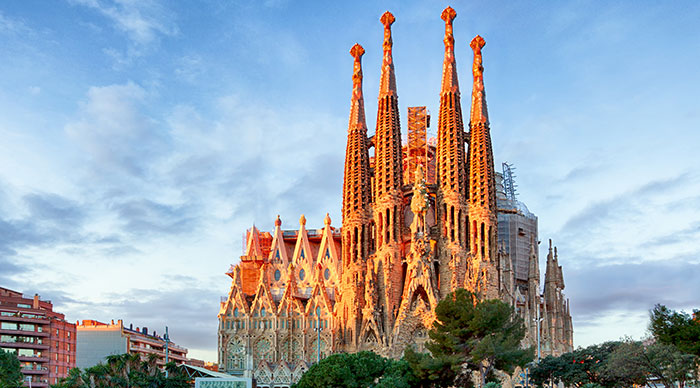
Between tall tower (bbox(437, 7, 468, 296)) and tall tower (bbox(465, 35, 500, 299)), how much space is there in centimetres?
73

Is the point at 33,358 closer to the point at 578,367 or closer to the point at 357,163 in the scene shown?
the point at 357,163

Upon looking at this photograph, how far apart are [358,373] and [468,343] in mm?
6069

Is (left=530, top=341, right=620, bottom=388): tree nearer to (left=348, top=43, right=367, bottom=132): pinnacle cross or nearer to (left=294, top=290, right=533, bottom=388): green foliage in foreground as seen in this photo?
(left=294, top=290, right=533, bottom=388): green foliage in foreground

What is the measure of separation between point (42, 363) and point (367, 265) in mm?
28035

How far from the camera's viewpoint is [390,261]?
198ft

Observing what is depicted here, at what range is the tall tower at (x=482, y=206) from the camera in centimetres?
5991

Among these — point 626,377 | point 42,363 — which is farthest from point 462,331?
point 42,363

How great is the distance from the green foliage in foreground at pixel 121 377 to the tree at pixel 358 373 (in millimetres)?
6195

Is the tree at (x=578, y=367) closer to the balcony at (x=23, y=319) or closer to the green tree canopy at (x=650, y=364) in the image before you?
the green tree canopy at (x=650, y=364)

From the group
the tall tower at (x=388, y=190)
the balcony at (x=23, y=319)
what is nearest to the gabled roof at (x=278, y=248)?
the tall tower at (x=388, y=190)

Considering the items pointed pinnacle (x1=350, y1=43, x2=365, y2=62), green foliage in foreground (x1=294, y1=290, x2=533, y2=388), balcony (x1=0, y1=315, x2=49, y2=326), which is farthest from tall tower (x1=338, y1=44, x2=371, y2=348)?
balcony (x1=0, y1=315, x2=49, y2=326)

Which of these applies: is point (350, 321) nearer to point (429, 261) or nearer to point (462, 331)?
point (429, 261)

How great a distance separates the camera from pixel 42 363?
67.9 metres

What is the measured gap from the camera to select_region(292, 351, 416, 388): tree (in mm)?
38812
